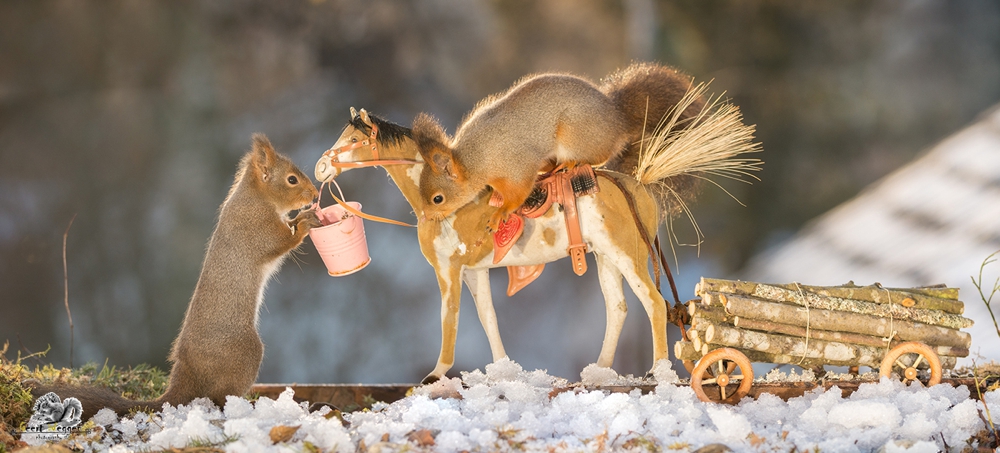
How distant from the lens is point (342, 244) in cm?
344

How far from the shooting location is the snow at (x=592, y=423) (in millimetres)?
2404

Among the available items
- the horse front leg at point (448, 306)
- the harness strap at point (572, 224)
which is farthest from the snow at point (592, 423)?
the harness strap at point (572, 224)

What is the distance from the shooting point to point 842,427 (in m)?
2.56

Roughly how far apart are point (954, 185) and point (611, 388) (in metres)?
4.31

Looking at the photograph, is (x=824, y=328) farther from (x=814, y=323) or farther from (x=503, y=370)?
(x=503, y=370)

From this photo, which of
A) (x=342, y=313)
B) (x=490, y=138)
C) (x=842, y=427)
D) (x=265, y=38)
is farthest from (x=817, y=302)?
(x=265, y=38)

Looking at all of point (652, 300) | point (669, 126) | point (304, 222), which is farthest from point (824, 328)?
point (304, 222)

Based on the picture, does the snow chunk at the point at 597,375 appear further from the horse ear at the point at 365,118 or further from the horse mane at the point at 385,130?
the horse ear at the point at 365,118

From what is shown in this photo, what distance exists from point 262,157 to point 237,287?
2.05 feet

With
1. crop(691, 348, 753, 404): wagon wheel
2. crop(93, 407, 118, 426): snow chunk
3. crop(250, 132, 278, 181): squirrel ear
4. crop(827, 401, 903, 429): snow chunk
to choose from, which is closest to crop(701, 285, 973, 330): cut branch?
crop(691, 348, 753, 404): wagon wheel

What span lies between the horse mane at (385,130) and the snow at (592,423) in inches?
48.9

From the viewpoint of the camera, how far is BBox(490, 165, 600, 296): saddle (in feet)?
11.4

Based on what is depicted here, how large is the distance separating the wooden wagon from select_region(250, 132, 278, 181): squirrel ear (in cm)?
204

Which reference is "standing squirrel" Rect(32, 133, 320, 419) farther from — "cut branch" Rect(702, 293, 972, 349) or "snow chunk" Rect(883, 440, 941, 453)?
"snow chunk" Rect(883, 440, 941, 453)
